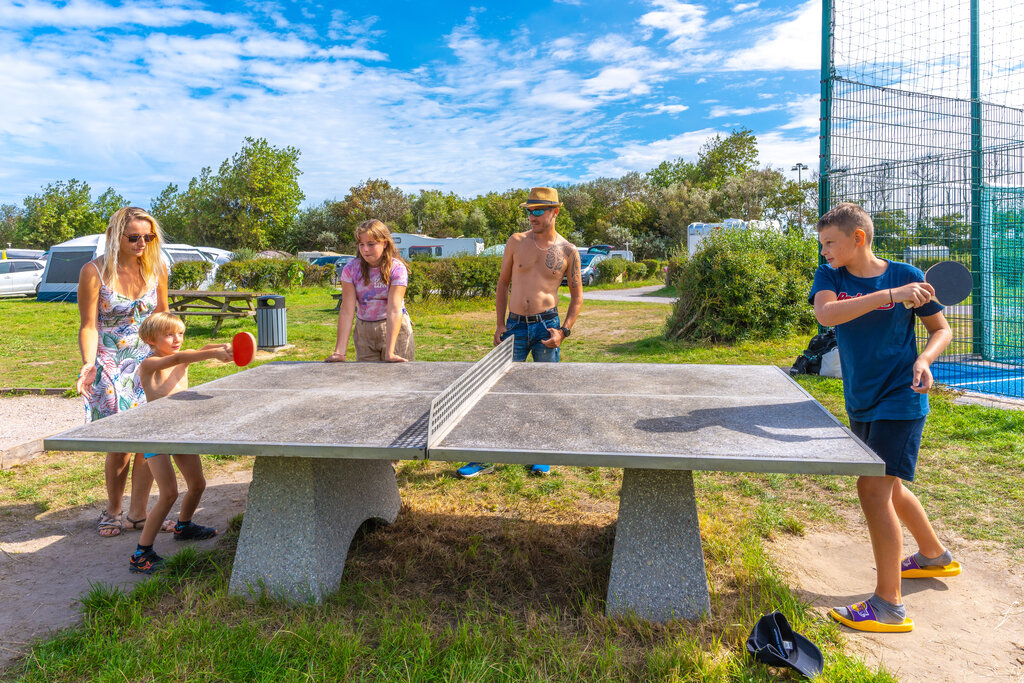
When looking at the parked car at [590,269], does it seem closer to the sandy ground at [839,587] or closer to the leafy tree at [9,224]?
the sandy ground at [839,587]

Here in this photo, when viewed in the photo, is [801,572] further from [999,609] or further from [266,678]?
[266,678]

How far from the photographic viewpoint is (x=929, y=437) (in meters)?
5.64

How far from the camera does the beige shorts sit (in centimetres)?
473

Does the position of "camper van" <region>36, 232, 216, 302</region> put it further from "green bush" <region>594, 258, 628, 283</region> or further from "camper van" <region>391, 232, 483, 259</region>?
"camper van" <region>391, 232, 483, 259</region>

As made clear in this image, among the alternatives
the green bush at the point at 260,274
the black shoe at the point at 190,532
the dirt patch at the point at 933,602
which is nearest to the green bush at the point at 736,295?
the dirt patch at the point at 933,602

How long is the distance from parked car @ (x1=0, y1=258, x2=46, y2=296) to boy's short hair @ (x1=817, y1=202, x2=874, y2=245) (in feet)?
85.2

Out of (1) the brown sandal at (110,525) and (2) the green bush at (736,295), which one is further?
(2) the green bush at (736,295)

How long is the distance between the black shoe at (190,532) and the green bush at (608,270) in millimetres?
27338

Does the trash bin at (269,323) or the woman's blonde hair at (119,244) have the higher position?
the woman's blonde hair at (119,244)

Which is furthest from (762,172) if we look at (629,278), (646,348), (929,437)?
(929,437)

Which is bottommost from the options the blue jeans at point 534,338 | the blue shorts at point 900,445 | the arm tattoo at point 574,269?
the blue shorts at point 900,445

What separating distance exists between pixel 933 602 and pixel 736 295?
852 cm

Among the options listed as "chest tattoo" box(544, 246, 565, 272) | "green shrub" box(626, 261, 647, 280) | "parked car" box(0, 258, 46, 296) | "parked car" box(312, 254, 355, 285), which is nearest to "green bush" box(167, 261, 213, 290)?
"parked car" box(312, 254, 355, 285)

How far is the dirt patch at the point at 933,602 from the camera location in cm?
264
